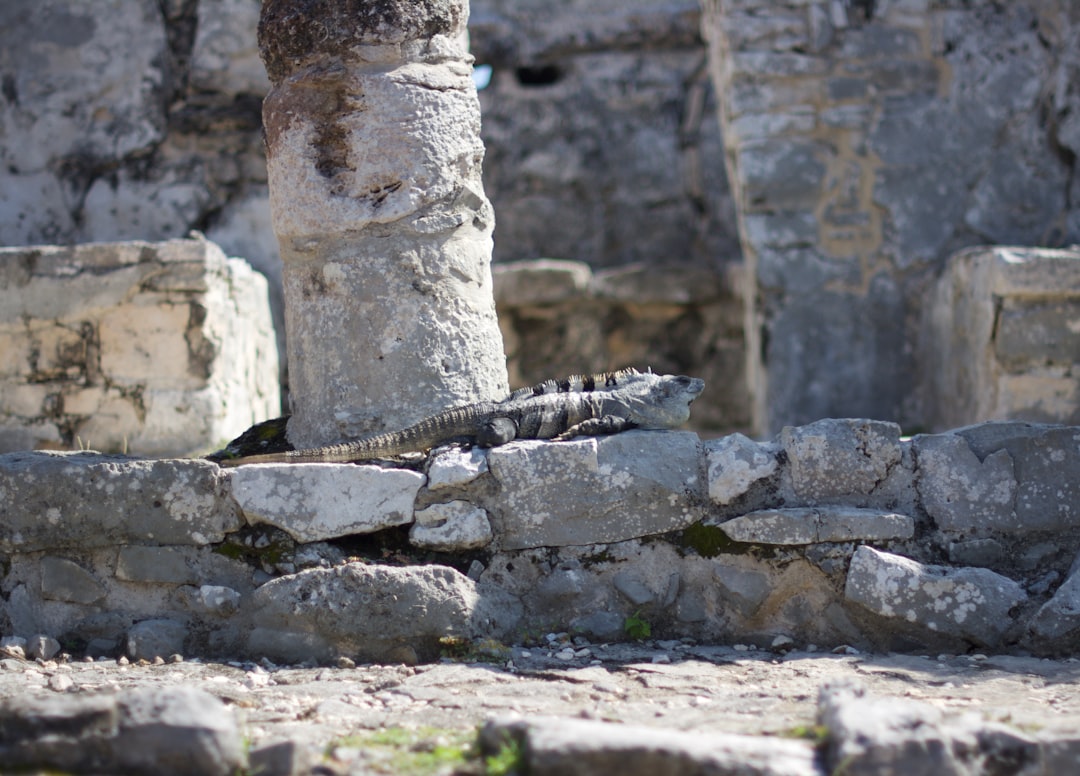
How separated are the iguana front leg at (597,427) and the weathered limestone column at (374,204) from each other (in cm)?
47

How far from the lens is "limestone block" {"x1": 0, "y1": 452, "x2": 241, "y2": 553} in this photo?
3.92 metres

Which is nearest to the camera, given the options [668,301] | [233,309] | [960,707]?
[960,707]

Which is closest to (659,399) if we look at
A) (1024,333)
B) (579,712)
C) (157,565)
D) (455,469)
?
(455,469)

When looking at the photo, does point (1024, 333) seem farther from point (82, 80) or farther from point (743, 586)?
point (82, 80)

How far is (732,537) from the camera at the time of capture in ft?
12.7

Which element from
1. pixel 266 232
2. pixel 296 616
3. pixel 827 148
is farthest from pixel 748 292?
pixel 296 616

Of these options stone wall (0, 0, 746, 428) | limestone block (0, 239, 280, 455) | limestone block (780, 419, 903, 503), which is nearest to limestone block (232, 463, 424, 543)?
limestone block (780, 419, 903, 503)

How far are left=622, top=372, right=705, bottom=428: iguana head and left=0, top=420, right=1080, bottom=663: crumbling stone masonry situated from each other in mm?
174

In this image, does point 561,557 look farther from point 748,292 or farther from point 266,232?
point 266,232

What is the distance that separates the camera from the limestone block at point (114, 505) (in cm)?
392

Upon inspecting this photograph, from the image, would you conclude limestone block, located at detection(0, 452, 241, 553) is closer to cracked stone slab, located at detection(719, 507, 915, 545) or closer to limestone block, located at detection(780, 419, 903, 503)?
cracked stone slab, located at detection(719, 507, 915, 545)

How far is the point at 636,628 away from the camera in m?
3.83

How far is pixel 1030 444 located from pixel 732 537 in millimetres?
1033

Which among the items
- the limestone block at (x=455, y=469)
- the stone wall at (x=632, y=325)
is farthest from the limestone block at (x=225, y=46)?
the limestone block at (x=455, y=469)
